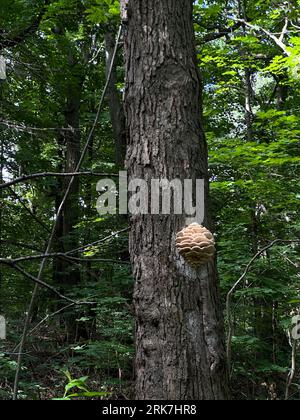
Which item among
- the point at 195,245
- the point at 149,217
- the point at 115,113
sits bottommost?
the point at 195,245

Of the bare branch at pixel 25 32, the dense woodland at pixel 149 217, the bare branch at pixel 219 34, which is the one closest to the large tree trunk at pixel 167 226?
the dense woodland at pixel 149 217

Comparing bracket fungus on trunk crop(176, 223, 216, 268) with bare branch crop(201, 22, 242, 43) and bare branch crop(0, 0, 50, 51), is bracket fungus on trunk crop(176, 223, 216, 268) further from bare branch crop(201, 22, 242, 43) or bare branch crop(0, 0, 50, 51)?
bare branch crop(201, 22, 242, 43)

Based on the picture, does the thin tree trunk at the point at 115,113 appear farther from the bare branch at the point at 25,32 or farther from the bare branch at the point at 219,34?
the bare branch at the point at 219,34

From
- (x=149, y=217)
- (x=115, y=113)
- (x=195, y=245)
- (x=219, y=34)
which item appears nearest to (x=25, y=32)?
(x=115, y=113)

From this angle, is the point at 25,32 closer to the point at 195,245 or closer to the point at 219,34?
the point at 219,34

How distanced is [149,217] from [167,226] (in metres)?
0.09

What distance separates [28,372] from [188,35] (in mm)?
5392

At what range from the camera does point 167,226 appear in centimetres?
175

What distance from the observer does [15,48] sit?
667 cm

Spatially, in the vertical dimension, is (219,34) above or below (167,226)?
above

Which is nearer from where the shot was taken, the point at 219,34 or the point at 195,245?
the point at 195,245

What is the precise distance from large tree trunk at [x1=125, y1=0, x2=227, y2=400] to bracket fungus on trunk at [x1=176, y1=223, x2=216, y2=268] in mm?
39
